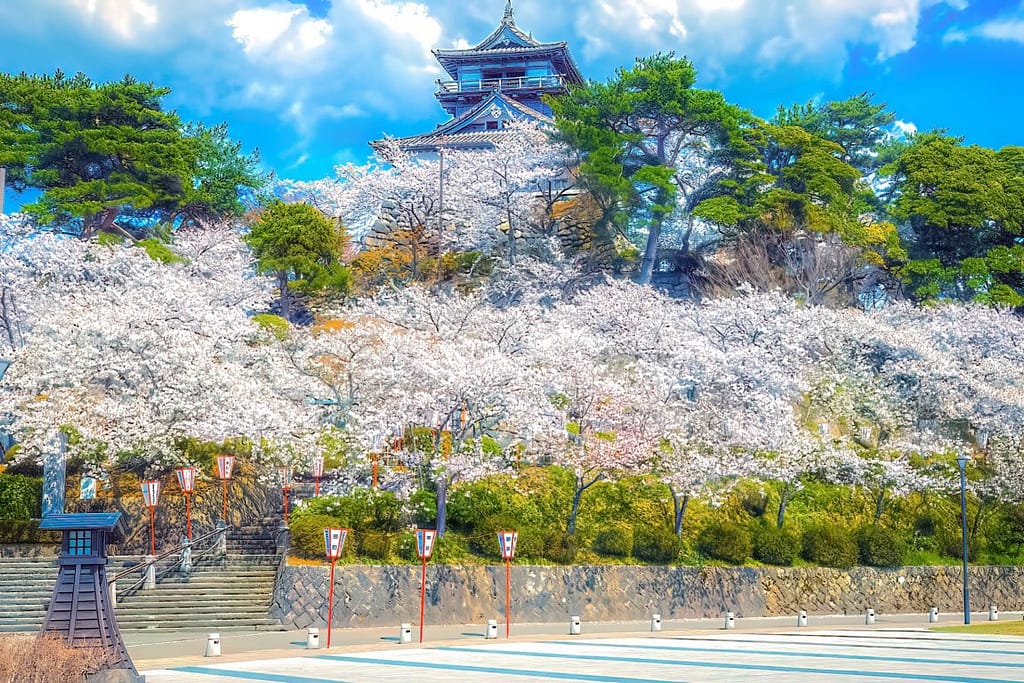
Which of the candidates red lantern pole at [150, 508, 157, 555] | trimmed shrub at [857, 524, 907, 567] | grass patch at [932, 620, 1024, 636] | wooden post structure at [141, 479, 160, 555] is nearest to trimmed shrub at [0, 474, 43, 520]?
red lantern pole at [150, 508, 157, 555]

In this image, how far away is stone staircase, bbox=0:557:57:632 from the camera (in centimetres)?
2426

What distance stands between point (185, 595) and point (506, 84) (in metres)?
50.3

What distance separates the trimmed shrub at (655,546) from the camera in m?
31.7

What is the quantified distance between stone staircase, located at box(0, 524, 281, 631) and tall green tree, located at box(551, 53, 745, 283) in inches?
1060

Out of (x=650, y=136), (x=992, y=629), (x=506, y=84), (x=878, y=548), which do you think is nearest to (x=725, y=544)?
(x=878, y=548)

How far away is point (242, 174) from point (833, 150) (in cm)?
3010

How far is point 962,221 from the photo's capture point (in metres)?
47.2

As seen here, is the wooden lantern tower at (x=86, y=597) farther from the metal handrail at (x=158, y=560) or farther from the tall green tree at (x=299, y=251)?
the tall green tree at (x=299, y=251)

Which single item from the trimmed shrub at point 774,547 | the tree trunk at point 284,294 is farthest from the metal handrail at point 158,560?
the tree trunk at point 284,294

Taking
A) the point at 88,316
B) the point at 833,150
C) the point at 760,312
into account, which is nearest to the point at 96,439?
the point at 88,316

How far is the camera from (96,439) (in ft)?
96.7

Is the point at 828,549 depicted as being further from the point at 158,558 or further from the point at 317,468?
the point at 158,558

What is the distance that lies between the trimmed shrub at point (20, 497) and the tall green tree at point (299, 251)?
1680cm

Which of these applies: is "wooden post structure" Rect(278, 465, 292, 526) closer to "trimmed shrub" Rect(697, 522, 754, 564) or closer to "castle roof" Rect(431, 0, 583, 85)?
"trimmed shrub" Rect(697, 522, 754, 564)
